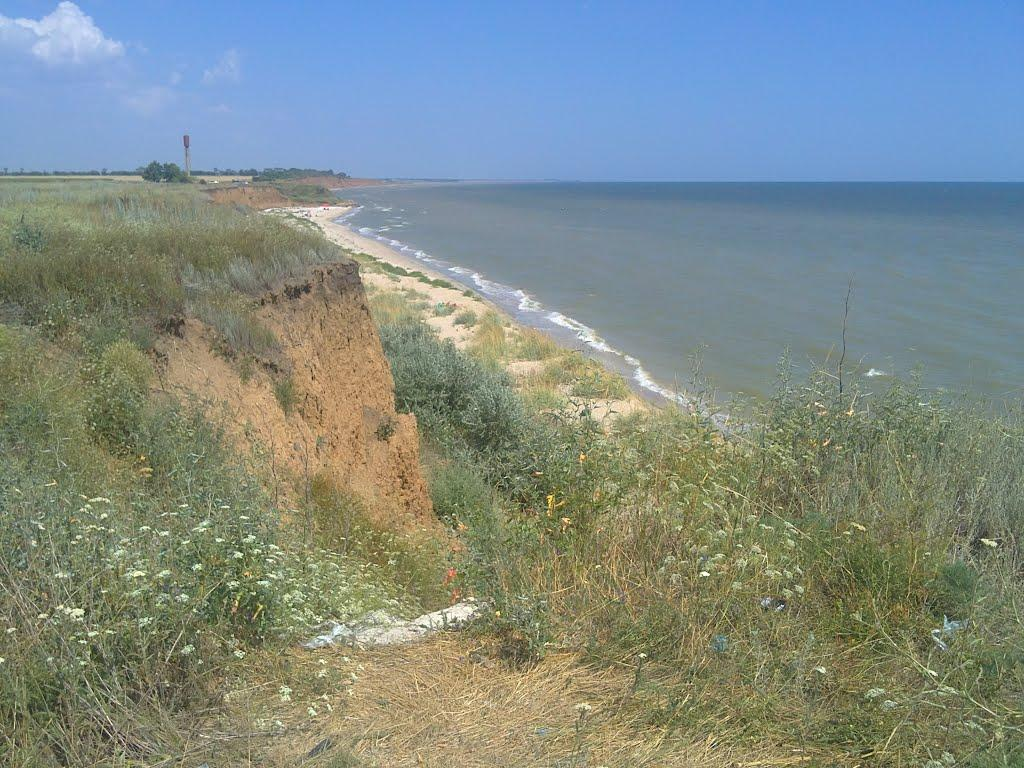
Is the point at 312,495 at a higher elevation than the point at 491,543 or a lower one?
lower

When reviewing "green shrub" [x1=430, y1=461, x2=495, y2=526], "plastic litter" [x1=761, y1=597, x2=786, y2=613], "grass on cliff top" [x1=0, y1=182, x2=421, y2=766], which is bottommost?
"green shrub" [x1=430, y1=461, x2=495, y2=526]

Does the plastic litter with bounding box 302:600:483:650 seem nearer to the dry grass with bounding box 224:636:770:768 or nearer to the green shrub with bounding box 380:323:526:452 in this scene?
the dry grass with bounding box 224:636:770:768

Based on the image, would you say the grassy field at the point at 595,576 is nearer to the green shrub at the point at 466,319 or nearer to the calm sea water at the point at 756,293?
the calm sea water at the point at 756,293

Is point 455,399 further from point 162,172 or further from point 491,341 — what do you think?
point 162,172

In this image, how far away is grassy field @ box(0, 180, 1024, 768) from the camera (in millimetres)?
3041

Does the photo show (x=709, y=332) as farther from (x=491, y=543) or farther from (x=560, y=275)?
(x=491, y=543)

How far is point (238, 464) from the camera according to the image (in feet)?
18.8

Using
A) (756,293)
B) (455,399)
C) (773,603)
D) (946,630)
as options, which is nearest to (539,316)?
(756,293)

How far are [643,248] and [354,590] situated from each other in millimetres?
50966

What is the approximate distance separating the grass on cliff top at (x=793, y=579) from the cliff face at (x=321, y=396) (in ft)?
8.07

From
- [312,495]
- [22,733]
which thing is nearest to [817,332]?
[312,495]

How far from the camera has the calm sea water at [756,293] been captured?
21.1 meters

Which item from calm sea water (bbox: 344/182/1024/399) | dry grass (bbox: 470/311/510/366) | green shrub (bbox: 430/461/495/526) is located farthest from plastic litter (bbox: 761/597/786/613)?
dry grass (bbox: 470/311/510/366)

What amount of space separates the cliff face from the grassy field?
0.53 metres
